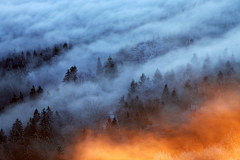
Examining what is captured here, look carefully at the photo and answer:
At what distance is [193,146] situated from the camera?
346ft

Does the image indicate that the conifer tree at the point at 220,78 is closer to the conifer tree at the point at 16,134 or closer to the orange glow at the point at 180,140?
the orange glow at the point at 180,140

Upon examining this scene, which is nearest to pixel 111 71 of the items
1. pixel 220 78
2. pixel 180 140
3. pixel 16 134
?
pixel 220 78

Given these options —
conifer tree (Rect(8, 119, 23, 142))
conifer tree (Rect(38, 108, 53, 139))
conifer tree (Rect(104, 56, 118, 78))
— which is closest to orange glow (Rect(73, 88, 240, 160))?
conifer tree (Rect(38, 108, 53, 139))

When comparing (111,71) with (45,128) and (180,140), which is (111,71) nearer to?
(45,128)

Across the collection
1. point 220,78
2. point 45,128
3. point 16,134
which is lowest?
point 16,134

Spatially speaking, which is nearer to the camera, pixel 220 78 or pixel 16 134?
pixel 16 134

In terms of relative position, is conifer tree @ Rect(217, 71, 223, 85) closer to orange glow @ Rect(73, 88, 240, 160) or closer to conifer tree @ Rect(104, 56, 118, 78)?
orange glow @ Rect(73, 88, 240, 160)

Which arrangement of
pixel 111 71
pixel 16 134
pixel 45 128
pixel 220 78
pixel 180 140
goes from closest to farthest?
pixel 16 134 < pixel 180 140 < pixel 45 128 < pixel 220 78 < pixel 111 71

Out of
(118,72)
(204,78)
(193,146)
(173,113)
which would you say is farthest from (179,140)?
(118,72)

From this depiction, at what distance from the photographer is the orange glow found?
10226 cm

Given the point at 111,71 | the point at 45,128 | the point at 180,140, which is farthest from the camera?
the point at 111,71

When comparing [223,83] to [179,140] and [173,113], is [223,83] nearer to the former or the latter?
[173,113]

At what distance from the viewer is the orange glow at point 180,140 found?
335 feet

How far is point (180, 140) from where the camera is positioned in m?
110
